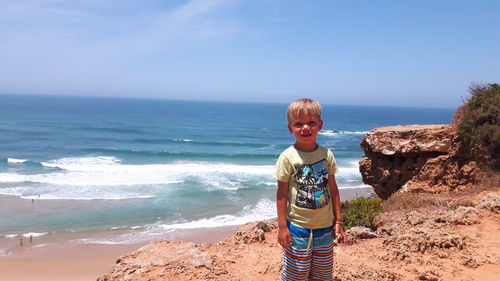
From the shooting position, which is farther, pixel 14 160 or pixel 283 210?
pixel 14 160

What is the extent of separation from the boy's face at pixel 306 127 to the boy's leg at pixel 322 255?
79 centimetres

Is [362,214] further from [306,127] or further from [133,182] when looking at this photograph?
[133,182]

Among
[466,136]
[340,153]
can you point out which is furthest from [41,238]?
[340,153]

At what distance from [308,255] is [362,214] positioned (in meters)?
4.35

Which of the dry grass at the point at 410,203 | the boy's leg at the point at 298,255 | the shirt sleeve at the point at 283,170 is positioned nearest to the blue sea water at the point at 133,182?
the dry grass at the point at 410,203

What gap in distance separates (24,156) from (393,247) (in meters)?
32.6

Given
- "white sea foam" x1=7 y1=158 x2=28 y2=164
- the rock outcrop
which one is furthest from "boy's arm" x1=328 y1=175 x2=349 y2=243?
"white sea foam" x1=7 y1=158 x2=28 y2=164

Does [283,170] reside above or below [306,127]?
below

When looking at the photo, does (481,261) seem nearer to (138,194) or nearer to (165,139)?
(138,194)

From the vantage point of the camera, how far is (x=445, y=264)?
442cm

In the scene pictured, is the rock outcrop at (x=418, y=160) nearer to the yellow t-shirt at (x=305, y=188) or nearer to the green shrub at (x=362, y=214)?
the green shrub at (x=362, y=214)

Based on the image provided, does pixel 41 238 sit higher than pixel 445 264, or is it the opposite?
pixel 445 264

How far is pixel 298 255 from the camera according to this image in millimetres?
3039

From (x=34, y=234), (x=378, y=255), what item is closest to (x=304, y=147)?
(x=378, y=255)
